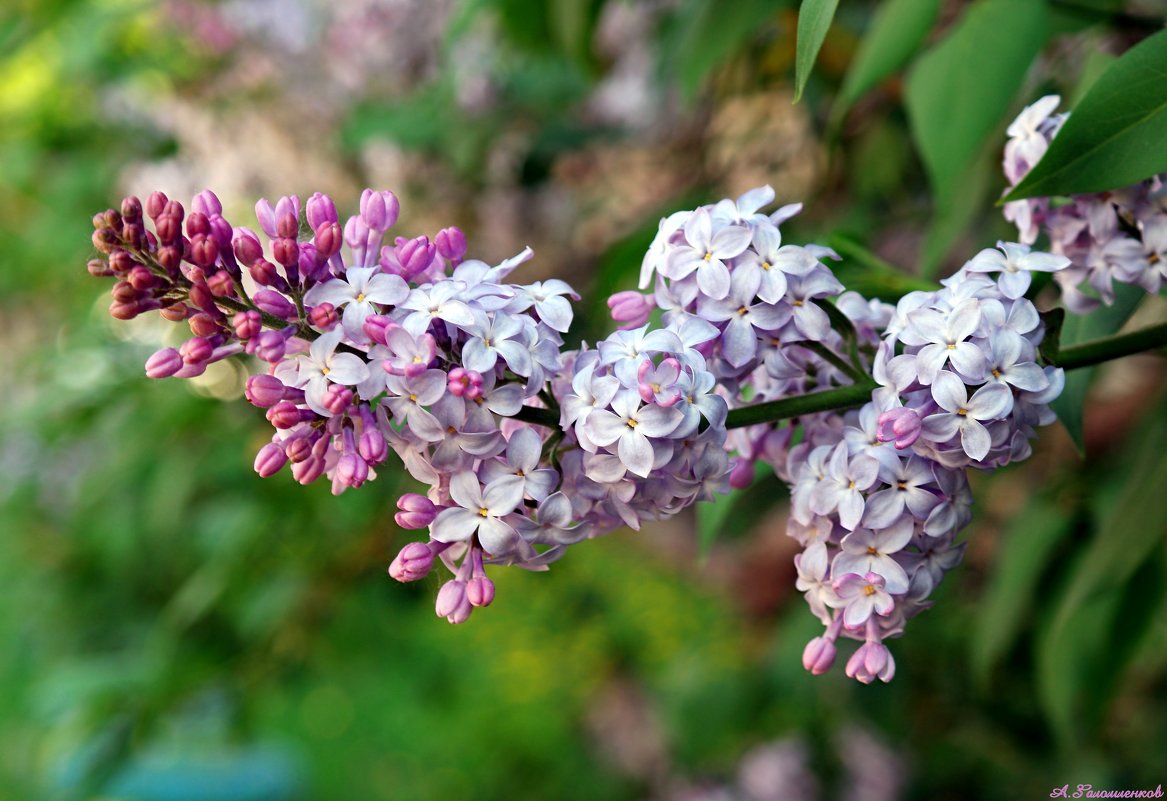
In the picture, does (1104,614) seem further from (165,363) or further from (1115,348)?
(165,363)

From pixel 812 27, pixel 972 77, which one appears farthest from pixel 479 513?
pixel 972 77

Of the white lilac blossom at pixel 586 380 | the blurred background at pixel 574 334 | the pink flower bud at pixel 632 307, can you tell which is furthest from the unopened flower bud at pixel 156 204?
the blurred background at pixel 574 334

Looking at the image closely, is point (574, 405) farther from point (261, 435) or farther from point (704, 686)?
point (261, 435)

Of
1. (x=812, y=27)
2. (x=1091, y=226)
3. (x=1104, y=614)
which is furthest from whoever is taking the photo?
(x=1104, y=614)

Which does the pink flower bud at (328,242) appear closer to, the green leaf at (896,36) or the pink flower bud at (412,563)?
the pink flower bud at (412,563)

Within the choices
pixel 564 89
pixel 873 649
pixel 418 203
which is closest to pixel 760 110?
pixel 564 89

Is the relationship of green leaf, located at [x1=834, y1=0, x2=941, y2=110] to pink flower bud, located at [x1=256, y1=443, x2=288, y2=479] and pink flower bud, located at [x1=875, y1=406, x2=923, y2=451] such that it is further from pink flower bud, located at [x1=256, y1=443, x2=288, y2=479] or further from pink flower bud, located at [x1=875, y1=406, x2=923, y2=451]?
pink flower bud, located at [x1=256, y1=443, x2=288, y2=479]

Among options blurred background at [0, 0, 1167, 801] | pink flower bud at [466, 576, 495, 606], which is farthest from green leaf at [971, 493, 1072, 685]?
pink flower bud at [466, 576, 495, 606]

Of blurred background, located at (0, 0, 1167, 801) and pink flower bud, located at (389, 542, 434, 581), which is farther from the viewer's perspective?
blurred background, located at (0, 0, 1167, 801)

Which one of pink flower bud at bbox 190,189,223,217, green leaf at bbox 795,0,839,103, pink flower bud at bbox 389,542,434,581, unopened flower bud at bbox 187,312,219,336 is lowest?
pink flower bud at bbox 389,542,434,581
